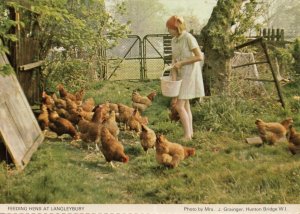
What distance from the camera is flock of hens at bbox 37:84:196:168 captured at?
3.39m

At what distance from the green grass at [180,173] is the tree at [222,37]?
0.58m

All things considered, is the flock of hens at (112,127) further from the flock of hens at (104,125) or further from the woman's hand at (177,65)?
the woman's hand at (177,65)

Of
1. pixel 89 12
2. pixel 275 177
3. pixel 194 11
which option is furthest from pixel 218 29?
pixel 275 177

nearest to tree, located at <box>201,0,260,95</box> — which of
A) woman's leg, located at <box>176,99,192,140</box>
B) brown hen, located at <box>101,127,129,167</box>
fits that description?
woman's leg, located at <box>176,99,192,140</box>

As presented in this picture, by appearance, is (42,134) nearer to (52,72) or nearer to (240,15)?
(52,72)

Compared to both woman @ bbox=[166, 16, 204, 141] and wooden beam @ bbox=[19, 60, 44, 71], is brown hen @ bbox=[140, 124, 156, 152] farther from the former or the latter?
wooden beam @ bbox=[19, 60, 44, 71]

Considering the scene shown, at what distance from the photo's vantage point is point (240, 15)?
16.7 feet

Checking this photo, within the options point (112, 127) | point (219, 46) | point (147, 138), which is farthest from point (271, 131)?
point (219, 46)

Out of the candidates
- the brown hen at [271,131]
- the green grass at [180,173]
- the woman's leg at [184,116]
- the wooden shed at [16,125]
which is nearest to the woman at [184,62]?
the woman's leg at [184,116]

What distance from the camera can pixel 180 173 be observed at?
10.7ft

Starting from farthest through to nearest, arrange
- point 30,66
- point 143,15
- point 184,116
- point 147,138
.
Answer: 1. point 143,15
2. point 30,66
3. point 184,116
4. point 147,138

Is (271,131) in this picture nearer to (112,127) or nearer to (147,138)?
(147,138)

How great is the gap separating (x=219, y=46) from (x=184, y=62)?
126cm

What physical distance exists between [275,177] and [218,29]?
2.37m
